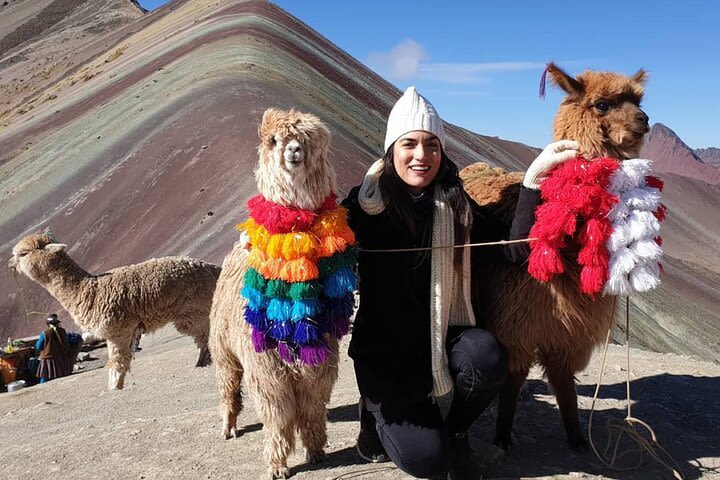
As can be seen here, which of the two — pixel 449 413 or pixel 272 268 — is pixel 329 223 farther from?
pixel 449 413

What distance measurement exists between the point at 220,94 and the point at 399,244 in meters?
14.2

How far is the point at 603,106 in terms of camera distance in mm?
2943

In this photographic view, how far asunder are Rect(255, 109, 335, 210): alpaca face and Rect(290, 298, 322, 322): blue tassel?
411mm

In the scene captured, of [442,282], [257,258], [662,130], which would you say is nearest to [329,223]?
[257,258]

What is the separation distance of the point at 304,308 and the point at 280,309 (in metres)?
0.11

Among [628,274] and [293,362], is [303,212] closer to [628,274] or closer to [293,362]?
[293,362]

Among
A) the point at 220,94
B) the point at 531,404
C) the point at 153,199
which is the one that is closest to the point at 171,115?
the point at 220,94

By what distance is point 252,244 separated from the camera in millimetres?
2834

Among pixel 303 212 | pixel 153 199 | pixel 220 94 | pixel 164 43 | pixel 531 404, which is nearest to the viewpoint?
pixel 303 212

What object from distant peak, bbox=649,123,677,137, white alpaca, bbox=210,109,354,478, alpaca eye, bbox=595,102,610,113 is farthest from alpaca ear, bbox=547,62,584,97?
distant peak, bbox=649,123,677,137

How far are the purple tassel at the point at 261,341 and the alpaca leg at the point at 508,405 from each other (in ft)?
3.91

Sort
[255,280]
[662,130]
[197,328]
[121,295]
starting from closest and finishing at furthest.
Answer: [255,280], [121,295], [197,328], [662,130]

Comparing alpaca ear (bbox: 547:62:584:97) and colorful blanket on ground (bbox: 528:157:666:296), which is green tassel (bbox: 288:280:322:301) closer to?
colorful blanket on ground (bbox: 528:157:666:296)

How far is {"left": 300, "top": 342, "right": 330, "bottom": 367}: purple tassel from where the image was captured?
2.84 metres
